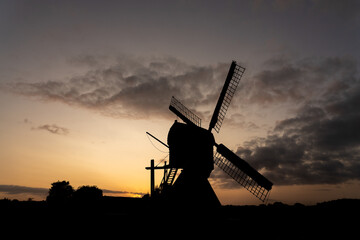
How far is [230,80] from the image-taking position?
2050 cm

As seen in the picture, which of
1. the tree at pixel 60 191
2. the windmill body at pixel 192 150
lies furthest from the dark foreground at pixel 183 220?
the tree at pixel 60 191

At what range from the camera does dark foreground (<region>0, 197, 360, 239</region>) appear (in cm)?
1305

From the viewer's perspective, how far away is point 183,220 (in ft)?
52.9

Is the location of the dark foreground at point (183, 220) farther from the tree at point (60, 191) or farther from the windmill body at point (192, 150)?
the tree at point (60, 191)

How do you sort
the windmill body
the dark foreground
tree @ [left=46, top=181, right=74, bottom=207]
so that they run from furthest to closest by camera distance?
tree @ [left=46, top=181, right=74, bottom=207], the windmill body, the dark foreground

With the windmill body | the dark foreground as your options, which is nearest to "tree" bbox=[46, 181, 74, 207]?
the dark foreground

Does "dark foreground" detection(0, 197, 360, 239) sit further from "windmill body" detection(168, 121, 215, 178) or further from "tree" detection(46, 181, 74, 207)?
"tree" detection(46, 181, 74, 207)

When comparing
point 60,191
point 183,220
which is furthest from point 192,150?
point 60,191

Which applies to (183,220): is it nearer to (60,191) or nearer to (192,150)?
(192,150)

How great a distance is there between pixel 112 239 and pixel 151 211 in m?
3.52

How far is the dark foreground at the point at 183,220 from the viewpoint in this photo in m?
13.0

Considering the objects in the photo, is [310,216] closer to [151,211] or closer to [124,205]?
[151,211]

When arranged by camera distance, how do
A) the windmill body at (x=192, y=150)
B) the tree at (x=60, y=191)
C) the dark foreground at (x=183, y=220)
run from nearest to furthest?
the dark foreground at (x=183, y=220) < the windmill body at (x=192, y=150) < the tree at (x=60, y=191)

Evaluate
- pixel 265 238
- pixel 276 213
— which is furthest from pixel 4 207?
pixel 276 213
